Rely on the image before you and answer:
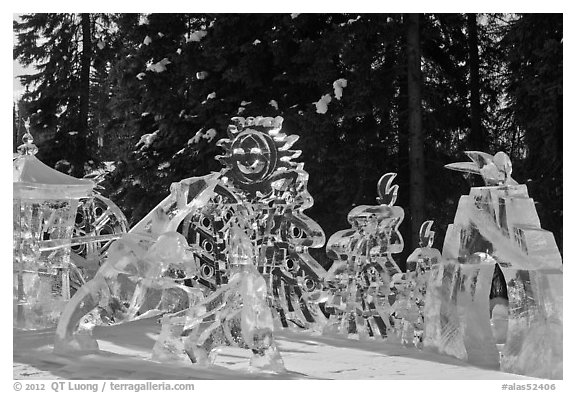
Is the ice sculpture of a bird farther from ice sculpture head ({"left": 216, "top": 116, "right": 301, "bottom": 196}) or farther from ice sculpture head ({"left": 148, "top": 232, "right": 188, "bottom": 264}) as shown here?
ice sculpture head ({"left": 148, "top": 232, "right": 188, "bottom": 264})

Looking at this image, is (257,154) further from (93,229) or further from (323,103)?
(323,103)

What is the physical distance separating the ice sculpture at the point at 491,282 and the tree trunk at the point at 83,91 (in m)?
9.93

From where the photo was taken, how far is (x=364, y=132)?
9.64 metres

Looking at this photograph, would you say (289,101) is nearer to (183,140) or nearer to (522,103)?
(183,140)

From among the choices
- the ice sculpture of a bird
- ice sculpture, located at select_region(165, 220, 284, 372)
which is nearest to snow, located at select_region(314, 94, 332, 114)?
the ice sculpture of a bird

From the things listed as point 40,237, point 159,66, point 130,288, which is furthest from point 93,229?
point 159,66

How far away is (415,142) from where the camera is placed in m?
8.84

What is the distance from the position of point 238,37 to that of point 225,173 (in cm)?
598

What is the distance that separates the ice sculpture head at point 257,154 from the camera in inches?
177

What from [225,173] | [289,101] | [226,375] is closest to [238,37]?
[289,101]

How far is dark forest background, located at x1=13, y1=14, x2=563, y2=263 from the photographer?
28.3 feet

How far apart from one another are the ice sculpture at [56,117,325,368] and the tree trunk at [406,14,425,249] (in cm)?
415

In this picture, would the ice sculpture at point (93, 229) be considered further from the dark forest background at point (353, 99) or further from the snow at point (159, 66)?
the snow at point (159, 66)
